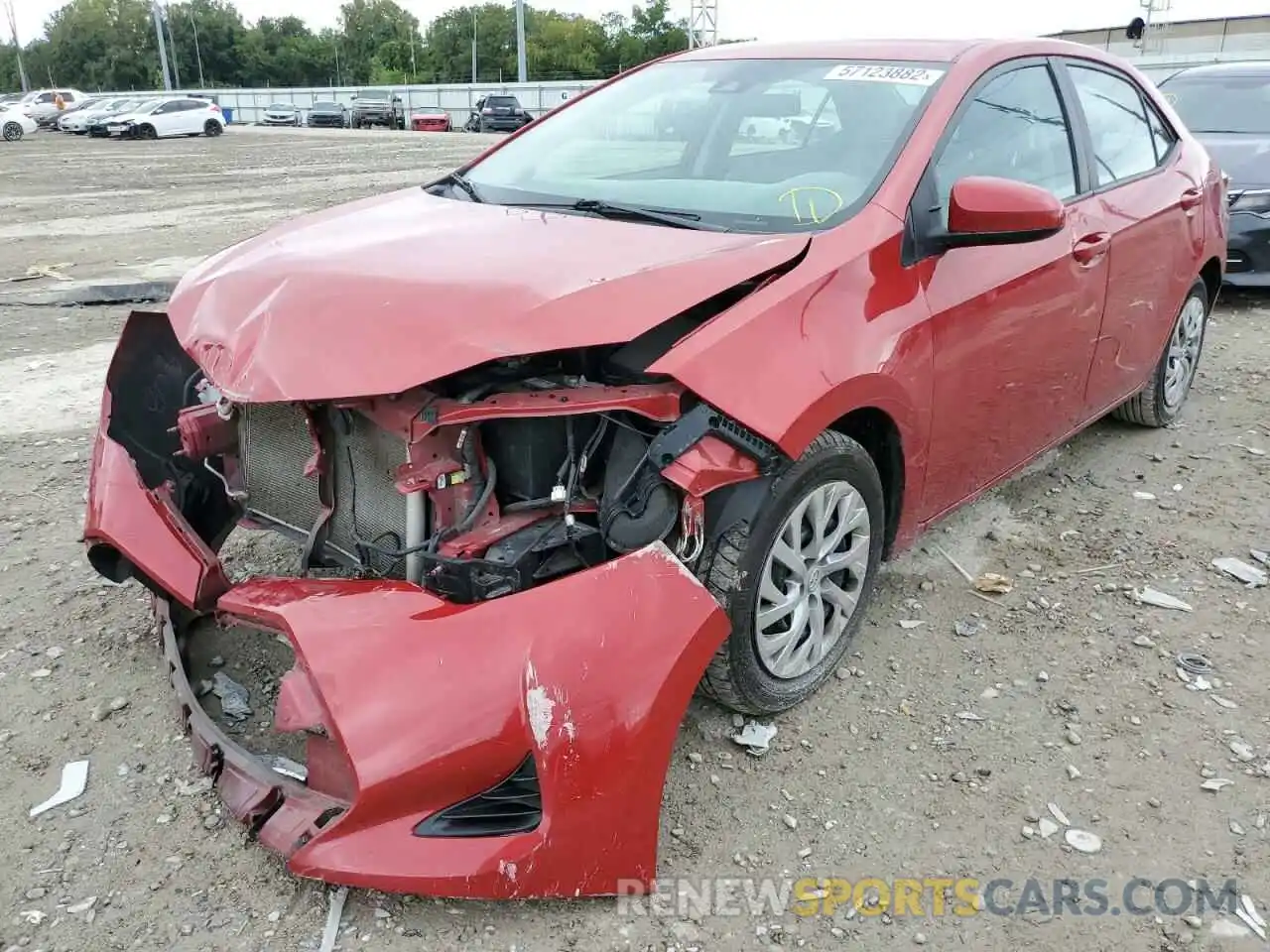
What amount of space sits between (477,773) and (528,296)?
1.04 m

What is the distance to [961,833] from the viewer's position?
2.47 metres

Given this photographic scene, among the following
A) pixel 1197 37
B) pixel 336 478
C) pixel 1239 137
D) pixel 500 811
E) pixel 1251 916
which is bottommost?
pixel 1251 916

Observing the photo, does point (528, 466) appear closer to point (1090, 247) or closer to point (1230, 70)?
point (1090, 247)

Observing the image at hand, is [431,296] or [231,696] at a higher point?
[431,296]

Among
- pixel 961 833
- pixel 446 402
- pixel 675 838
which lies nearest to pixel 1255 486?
pixel 961 833

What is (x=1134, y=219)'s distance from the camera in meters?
3.91

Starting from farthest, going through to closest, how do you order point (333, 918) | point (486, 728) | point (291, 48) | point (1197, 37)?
1. point (291, 48)
2. point (1197, 37)
3. point (333, 918)
4. point (486, 728)

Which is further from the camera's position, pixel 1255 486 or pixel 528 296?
pixel 1255 486

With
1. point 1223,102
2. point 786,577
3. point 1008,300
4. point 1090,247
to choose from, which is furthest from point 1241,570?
point 1223,102

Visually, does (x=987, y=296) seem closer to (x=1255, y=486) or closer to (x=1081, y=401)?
(x=1081, y=401)

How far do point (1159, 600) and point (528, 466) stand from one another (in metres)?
2.34

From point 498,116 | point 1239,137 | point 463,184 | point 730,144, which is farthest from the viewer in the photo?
point 498,116

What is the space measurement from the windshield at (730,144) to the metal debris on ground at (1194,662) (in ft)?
5.65

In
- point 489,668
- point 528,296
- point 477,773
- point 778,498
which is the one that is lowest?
point 477,773
